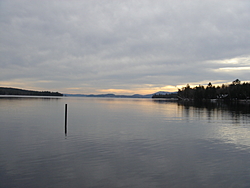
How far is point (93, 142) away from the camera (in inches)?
832

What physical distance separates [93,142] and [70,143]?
2225mm

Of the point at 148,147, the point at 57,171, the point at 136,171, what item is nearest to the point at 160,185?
the point at 136,171

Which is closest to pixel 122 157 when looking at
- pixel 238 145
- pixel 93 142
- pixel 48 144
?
pixel 93 142

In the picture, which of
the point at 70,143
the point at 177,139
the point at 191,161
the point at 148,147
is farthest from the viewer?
the point at 177,139

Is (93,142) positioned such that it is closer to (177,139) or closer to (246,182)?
(177,139)

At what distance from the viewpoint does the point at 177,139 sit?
75.3ft

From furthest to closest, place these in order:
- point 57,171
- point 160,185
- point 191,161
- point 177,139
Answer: point 177,139, point 191,161, point 57,171, point 160,185

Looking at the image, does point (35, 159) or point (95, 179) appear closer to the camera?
point (95, 179)

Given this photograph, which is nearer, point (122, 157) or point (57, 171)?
point (57, 171)

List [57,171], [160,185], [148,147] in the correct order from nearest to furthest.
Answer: [160,185]
[57,171]
[148,147]

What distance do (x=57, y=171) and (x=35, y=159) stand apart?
3257 millimetres

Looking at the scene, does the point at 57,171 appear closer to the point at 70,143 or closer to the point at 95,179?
the point at 95,179

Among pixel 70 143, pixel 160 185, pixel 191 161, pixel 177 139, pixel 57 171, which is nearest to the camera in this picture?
pixel 160 185

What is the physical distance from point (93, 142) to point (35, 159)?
6608 millimetres
